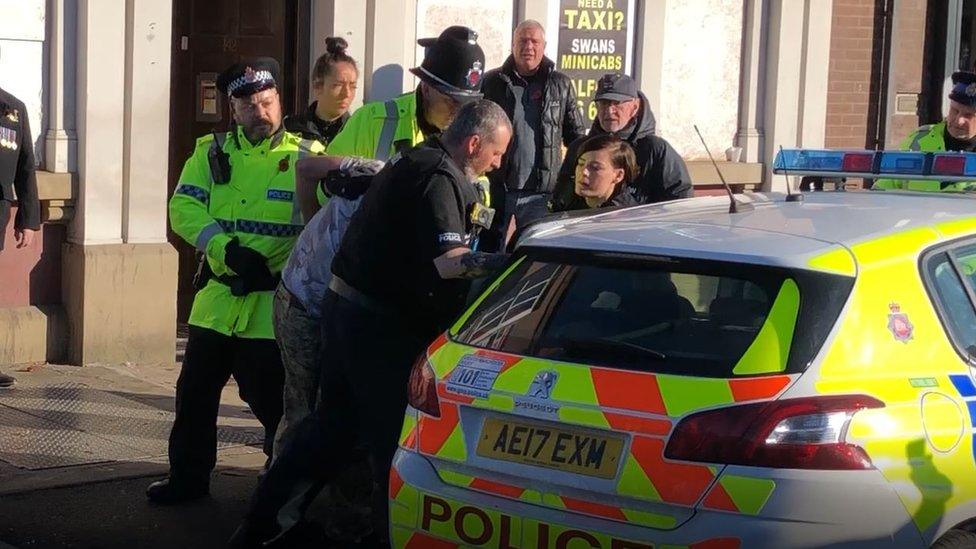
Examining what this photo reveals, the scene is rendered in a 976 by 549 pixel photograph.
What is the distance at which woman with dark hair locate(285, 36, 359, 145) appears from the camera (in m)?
7.43

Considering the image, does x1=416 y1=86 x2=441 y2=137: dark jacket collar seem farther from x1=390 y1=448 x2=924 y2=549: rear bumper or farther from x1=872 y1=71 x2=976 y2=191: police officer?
x1=872 y1=71 x2=976 y2=191: police officer

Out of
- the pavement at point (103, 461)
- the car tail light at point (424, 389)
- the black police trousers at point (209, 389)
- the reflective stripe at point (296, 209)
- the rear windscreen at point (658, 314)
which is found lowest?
the pavement at point (103, 461)

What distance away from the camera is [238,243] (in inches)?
238

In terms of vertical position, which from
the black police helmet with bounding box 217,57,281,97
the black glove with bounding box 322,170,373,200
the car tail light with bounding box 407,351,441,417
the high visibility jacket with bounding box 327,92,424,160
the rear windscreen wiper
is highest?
the black police helmet with bounding box 217,57,281,97

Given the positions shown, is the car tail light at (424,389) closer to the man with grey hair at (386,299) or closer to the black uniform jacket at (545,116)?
the man with grey hair at (386,299)

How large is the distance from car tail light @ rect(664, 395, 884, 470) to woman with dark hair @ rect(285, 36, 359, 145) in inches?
150

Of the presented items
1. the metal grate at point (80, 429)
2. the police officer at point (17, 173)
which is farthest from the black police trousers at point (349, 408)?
the police officer at point (17, 173)

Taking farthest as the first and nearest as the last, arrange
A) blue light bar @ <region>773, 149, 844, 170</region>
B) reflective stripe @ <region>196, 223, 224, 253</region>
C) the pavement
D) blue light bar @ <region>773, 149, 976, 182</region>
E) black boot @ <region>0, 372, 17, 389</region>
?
black boot @ <region>0, 372, 17, 389</region> → reflective stripe @ <region>196, 223, 224, 253</region> → the pavement → blue light bar @ <region>773, 149, 844, 170</region> → blue light bar @ <region>773, 149, 976, 182</region>

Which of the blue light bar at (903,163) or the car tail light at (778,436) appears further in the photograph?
the blue light bar at (903,163)

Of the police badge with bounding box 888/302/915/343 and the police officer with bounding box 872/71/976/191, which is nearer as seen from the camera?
the police badge with bounding box 888/302/915/343

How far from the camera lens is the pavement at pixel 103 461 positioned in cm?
579

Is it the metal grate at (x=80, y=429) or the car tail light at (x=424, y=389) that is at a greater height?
the car tail light at (x=424, y=389)

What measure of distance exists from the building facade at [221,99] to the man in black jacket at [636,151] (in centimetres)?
234

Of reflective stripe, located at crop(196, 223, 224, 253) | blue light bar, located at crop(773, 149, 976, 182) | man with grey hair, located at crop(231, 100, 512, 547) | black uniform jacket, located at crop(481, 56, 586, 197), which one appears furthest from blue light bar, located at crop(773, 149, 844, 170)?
black uniform jacket, located at crop(481, 56, 586, 197)
